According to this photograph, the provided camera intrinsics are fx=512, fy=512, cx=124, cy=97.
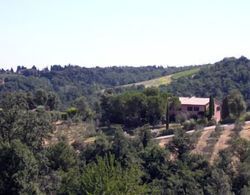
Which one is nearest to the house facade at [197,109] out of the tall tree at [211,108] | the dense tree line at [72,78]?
the tall tree at [211,108]

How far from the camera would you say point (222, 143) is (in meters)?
48.2

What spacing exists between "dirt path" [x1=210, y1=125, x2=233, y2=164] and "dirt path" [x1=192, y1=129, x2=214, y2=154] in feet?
3.65

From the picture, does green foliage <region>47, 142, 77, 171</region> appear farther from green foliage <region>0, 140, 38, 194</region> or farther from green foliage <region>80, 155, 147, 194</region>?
green foliage <region>80, 155, 147, 194</region>

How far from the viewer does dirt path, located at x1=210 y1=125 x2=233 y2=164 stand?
4528cm

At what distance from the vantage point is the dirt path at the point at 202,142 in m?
46.6

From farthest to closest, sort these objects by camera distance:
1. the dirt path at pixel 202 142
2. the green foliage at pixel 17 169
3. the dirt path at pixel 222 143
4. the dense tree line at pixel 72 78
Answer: the dense tree line at pixel 72 78
the dirt path at pixel 202 142
the dirt path at pixel 222 143
the green foliage at pixel 17 169

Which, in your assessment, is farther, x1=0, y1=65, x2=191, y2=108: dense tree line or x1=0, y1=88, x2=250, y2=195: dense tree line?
x1=0, y1=65, x2=191, y2=108: dense tree line

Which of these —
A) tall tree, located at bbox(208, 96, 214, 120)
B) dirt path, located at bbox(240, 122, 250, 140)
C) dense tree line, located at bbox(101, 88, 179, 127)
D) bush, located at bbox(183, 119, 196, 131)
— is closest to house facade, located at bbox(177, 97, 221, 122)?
dense tree line, located at bbox(101, 88, 179, 127)

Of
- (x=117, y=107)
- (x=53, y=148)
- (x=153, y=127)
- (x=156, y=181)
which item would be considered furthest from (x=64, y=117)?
(x=156, y=181)

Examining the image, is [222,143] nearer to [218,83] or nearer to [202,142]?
[202,142]

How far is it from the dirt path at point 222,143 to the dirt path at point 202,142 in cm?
111

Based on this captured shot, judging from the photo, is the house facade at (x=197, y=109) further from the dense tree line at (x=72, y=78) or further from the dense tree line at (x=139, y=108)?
the dense tree line at (x=72, y=78)

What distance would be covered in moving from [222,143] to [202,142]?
193 cm

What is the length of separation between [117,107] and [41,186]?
96.2 ft
